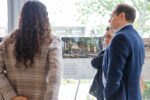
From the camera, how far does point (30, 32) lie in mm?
1394

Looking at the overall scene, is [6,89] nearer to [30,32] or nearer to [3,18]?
[30,32]

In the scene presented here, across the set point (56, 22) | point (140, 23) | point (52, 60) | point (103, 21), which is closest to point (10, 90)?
point (52, 60)

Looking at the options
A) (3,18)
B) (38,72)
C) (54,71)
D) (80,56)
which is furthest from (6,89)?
(3,18)

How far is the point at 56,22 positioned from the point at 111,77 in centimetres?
145

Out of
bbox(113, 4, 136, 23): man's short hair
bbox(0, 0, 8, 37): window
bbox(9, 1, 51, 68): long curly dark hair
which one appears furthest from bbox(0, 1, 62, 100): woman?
Result: bbox(0, 0, 8, 37): window

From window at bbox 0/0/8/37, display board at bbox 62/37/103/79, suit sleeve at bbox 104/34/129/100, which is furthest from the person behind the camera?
window at bbox 0/0/8/37

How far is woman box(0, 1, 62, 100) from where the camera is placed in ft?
4.53

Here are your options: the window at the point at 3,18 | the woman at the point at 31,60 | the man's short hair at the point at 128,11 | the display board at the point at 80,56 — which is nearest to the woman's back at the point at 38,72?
the woman at the point at 31,60

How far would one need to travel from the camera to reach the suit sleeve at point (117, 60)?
1340 millimetres

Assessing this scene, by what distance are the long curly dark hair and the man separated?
524 mm

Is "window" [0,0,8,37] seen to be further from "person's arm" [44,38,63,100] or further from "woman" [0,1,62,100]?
"person's arm" [44,38,63,100]

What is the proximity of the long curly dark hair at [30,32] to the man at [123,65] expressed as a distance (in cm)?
52

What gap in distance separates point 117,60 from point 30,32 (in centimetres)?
67

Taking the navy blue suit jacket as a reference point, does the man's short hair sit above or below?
above
